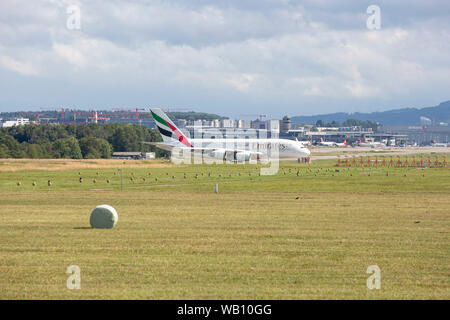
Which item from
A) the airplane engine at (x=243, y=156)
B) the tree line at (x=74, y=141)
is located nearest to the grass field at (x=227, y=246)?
the airplane engine at (x=243, y=156)

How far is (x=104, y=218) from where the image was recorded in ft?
92.0

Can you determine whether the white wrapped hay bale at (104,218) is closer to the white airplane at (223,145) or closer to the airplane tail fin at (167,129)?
the white airplane at (223,145)

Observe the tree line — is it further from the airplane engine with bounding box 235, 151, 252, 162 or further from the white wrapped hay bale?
the white wrapped hay bale

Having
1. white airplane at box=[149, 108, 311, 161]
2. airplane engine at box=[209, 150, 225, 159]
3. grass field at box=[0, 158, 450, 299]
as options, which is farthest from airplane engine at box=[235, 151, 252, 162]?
grass field at box=[0, 158, 450, 299]

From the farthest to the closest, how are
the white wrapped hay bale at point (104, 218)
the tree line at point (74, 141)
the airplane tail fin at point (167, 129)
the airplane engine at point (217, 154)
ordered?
1. the tree line at point (74, 141)
2. the airplane engine at point (217, 154)
3. the airplane tail fin at point (167, 129)
4. the white wrapped hay bale at point (104, 218)

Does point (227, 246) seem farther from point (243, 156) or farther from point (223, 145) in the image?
point (223, 145)

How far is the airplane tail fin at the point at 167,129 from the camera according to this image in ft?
315

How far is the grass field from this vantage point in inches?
656

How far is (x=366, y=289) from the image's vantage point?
1656cm

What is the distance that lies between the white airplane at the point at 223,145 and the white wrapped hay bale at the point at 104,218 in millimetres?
64253

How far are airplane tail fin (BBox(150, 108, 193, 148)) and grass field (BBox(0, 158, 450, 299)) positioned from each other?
4574 cm

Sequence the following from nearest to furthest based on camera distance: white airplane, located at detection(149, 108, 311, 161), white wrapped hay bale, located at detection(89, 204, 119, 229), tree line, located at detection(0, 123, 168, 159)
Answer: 1. white wrapped hay bale, located at detection(89, 204, 119, 229)
2. white airplane, located at detection(149, 108, 311, 161)
3. tree line, located at detection(0, 123, 168, 159)

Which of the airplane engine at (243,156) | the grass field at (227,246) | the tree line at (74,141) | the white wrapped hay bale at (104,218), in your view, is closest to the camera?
the grass field at (227,246)
